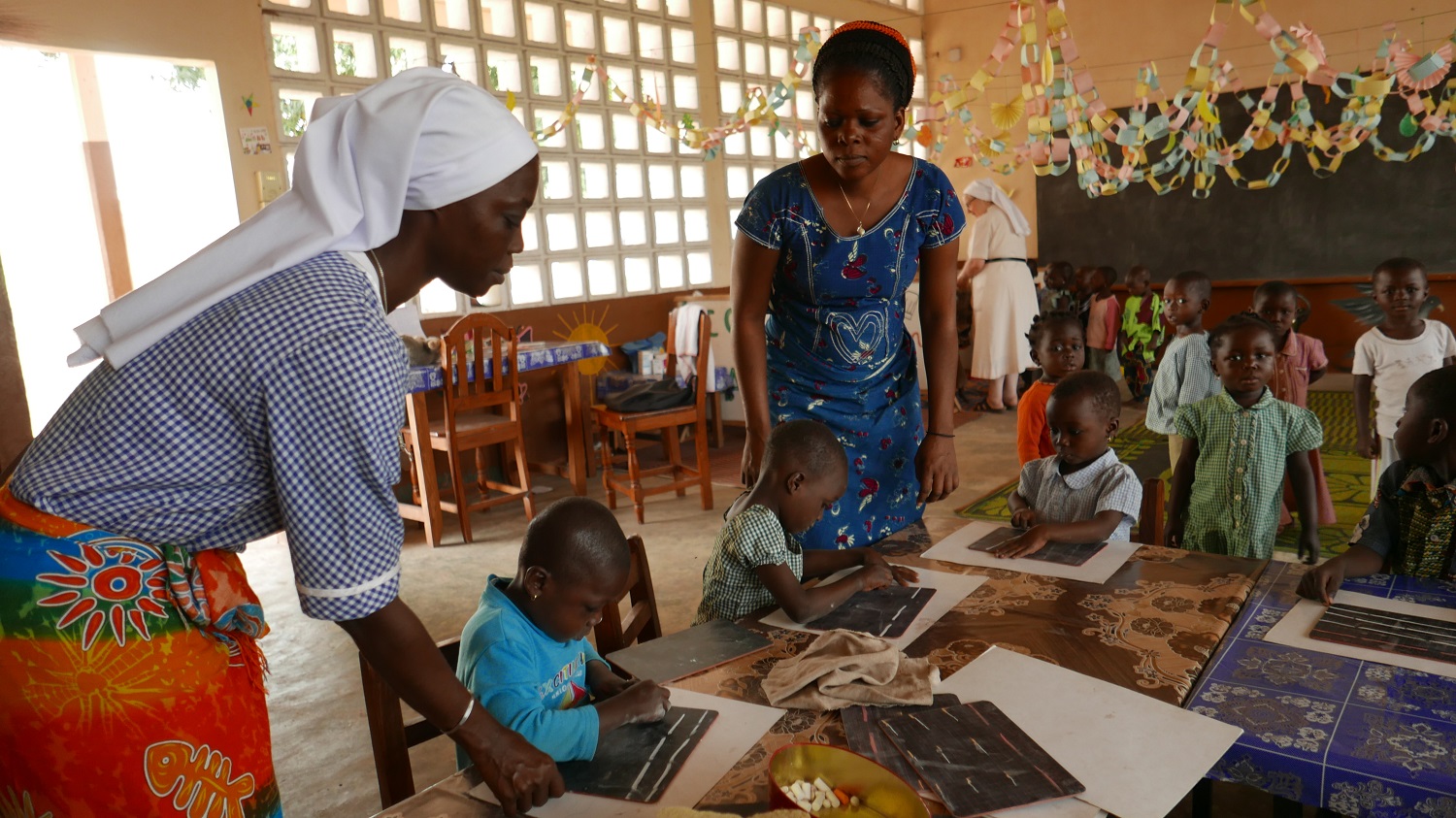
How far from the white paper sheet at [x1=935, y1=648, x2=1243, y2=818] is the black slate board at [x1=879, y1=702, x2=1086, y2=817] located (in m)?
0.02

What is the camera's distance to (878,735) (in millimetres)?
1070

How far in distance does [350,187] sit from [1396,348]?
3540 mm

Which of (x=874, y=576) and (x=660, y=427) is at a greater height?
(x=874, y=576)

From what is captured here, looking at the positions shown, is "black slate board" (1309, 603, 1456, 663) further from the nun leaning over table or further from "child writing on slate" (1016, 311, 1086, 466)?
"child writing on slate" (1016, 311, 1086, 466)

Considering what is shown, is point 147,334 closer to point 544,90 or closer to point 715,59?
point 544,90

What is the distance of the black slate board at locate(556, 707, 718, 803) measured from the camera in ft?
3.27

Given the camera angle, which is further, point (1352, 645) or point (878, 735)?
point (1352, 645)

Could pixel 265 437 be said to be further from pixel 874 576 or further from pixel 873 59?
pixel 873 59

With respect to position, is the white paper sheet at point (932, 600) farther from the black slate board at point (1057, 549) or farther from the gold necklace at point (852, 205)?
the gold necklace at point (852, 205)

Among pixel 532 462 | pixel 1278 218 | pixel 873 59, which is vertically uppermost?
pixel 873 59

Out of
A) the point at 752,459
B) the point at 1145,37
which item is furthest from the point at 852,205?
the point at 1145,37

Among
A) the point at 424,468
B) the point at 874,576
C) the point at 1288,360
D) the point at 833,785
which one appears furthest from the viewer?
the point at 424,468

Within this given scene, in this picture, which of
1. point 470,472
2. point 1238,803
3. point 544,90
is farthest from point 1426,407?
point 544,90

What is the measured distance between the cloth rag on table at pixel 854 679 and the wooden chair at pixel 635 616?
527 mm
